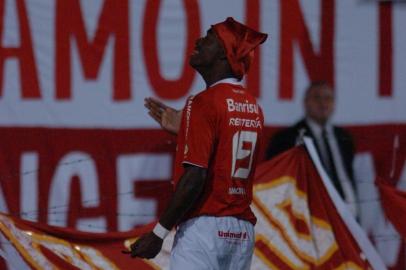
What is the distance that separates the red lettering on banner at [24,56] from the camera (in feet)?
20.2

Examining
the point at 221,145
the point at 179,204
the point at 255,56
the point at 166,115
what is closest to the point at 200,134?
the point at 221,145

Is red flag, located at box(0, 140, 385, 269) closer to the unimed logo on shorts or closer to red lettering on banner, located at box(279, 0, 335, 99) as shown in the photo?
red lettering on banner, located at box(279, 0, 335, 99)

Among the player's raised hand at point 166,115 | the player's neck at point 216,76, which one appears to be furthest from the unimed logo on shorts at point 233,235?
the player's raised hand at point 166,115

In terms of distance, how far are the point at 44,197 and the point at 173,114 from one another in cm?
117

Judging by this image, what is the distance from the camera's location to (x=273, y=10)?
21.6 feet

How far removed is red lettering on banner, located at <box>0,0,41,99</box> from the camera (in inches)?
242

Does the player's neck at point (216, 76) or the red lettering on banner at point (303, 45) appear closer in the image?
the player's neck at point (216, 76)

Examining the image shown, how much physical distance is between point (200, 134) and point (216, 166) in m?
0.19

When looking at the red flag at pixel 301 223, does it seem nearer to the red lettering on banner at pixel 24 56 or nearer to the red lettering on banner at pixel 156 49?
the red lettering on banner at pixel 156 49

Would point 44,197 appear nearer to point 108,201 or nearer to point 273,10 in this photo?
point 108,201

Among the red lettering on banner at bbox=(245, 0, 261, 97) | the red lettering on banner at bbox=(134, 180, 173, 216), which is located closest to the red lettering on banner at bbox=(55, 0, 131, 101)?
the red lettering on banner at bbox=(134, 180, 173, 216)

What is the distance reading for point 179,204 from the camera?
432 cm

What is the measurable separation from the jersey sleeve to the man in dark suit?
85.1 inches

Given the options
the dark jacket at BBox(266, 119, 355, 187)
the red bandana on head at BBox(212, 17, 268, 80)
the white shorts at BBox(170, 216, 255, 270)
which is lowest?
the white shorts at BBox(170, 216, 255, 270)
